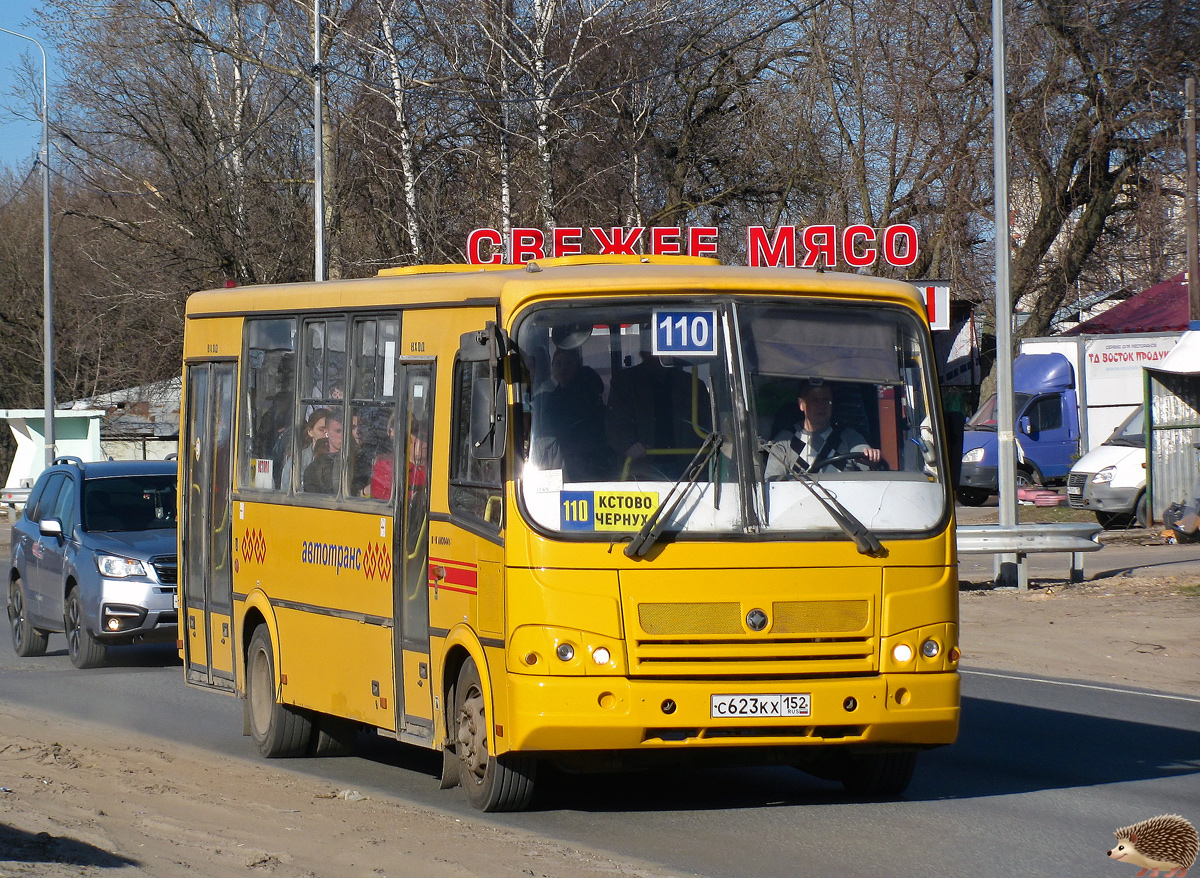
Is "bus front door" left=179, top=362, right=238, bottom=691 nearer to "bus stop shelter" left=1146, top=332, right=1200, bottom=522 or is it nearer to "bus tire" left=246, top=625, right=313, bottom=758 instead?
"bus tire" left=246, top=625, right=313, bottom=758

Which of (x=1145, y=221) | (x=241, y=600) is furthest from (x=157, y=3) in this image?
(x=241, y=600)

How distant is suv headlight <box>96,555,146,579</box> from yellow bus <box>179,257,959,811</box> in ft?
20.6

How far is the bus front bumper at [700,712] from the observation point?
7.38 m

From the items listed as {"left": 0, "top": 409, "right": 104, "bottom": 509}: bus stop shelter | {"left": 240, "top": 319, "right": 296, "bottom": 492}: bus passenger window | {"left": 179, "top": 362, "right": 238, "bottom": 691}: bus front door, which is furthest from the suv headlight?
{"left": 0, "top": 409, "right": 104, "bottom": 509}: bus stop shelter

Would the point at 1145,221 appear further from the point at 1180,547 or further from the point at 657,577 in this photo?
the point at 657,577

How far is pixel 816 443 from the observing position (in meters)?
7.86

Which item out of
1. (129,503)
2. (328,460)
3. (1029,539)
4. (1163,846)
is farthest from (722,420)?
(1029,539)

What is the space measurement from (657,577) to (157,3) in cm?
3302

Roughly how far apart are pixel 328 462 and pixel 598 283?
8.28ft

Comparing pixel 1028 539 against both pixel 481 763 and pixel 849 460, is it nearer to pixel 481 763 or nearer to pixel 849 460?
pixel 849 460

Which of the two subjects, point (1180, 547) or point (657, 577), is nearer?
point (657, 577)

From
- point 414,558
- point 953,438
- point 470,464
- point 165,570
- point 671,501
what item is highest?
point 953,438

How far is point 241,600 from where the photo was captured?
426 inches

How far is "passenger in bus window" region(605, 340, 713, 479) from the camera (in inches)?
303
